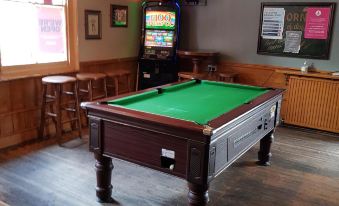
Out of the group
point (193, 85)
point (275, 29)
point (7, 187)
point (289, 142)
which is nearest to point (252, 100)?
point (193, 85)

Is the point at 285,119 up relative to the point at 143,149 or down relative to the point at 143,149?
down

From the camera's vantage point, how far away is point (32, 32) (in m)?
4.05

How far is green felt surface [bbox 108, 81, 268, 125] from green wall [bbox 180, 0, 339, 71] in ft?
6.29

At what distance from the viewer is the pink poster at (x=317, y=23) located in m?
4.68

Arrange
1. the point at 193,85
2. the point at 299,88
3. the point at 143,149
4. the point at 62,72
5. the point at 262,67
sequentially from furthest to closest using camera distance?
the point at 262,67 → the point at 299,88 → the point at 62,72 → the point at 193,85 → the point at 143,149

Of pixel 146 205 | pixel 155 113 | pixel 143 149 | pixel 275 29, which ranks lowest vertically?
pixel 146 205

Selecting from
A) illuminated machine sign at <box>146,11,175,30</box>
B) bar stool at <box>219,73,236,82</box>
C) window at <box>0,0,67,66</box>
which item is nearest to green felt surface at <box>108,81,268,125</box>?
bar stool at <box>219,73,236,82</box>

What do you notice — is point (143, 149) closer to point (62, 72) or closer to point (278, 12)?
point (62, 72)

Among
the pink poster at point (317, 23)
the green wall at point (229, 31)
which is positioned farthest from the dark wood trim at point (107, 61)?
the pink poster at point (317, 23)

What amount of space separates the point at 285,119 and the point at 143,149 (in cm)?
341

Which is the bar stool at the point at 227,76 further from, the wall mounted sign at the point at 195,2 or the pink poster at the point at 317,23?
the wall mounted sign at the point at 195,2

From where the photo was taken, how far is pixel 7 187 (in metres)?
2.90

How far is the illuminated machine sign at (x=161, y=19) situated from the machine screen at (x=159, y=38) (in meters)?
0.09

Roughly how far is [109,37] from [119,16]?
0.41m
